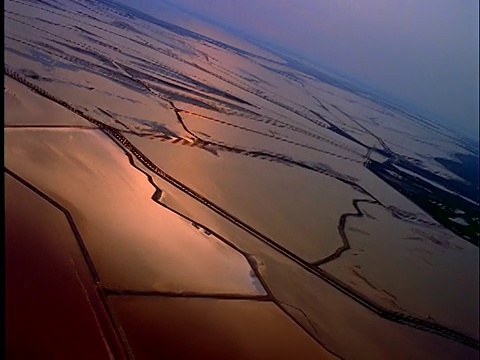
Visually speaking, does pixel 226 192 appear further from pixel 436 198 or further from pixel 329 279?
pixel 436 198

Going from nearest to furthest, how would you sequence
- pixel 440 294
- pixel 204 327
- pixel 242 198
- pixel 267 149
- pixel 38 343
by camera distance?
pixel 38 343 < pixel 204 327 < pixel 440 294 < pixel 242 198 < pixel 267 149

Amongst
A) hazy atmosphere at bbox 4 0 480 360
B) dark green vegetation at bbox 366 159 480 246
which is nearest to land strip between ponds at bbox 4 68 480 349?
hazy atmosphere at bbox 4 0 480 360

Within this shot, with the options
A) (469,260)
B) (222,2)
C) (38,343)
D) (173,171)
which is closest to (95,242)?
(38,343)

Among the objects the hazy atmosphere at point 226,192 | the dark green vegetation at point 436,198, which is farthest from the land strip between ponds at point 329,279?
the dark green vegetation at point 436,198

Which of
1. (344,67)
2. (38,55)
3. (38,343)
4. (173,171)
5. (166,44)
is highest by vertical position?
(344,67)

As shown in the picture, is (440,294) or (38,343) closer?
(38,343)

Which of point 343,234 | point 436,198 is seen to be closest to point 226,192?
point 343,234

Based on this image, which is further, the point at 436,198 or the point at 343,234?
the point at 436,198

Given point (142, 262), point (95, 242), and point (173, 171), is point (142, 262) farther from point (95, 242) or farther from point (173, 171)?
point (173, 171)

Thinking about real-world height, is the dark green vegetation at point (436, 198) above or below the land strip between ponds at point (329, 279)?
above

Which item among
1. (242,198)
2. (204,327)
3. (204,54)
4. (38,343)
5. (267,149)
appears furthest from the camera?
(204,54)

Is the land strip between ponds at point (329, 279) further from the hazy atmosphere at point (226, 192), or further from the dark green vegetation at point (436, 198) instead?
the dark green vegetation at point (436, 198)
